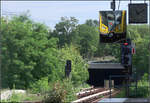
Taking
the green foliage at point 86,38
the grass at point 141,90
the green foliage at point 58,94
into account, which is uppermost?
the green foliage at point 86,38

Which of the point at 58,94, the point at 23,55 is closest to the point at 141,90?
the point at 58,94

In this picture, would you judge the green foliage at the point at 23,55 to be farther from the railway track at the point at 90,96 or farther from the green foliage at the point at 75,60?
the railway track at the point at 90,96

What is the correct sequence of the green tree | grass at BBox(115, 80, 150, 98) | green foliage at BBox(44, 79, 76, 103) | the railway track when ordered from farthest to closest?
the green tree < the railway track < green foliage at BBox(44, 79, 76, 103) < grass at BBox(115, 80, 150, 98)

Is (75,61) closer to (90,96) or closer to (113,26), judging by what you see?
(90,96)

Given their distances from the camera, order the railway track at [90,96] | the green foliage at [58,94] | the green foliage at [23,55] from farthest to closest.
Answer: the green foliage at [23,55], the railway track at [90,96], the green foliage at [58,94]

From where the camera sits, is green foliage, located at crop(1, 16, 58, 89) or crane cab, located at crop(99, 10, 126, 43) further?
green foliage, located at crop(1, 16, 58, 89)

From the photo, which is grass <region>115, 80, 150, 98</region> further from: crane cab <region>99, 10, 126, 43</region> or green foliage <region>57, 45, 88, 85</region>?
green foliage <region>57, 45, 88, 85</region>

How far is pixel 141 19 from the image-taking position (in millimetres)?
12680

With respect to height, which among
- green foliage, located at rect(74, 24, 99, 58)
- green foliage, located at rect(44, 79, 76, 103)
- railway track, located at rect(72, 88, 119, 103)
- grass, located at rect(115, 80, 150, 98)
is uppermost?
green foliage, located at rect(74, 24, 99, 58)

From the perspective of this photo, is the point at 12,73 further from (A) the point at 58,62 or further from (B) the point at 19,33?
(A) the point at 58,62

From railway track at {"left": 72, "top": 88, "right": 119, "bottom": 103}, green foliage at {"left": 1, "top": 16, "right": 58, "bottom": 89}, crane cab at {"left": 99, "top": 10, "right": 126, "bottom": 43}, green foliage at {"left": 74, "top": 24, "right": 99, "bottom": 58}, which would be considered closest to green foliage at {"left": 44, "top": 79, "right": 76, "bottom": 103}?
railway track at {"left": 72, "top": 88, "right": 119, "bottom": 103}

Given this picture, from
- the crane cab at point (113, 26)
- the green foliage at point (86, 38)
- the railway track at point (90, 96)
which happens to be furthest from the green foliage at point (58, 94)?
the green foliage at point (86, 38)

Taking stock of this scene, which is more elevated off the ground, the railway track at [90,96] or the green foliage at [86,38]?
the green foliage at [86,38]

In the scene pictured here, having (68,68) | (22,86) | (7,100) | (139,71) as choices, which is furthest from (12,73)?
(139,71)
